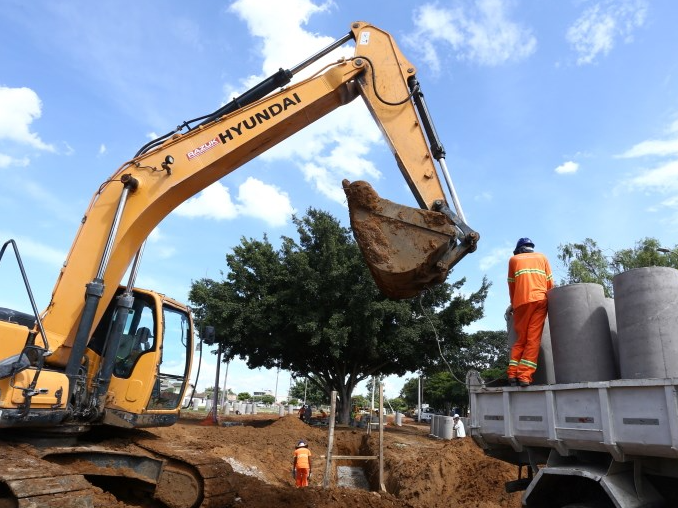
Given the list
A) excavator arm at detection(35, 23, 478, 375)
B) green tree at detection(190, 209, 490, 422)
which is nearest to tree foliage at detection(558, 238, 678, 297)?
green tree at detection(190, 209, 490, 422)

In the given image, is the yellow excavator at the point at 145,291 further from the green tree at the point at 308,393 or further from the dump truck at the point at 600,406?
the green tree at the point at 308,393

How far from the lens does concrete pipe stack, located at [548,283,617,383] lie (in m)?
4.34

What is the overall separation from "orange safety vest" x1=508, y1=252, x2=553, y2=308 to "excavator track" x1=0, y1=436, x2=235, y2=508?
4545mm

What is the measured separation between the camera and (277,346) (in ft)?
76.2

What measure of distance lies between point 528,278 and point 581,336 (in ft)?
2.46

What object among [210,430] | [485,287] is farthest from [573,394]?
[485,287]

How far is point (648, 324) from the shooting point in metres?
3.92

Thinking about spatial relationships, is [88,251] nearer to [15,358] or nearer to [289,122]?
[15,358]

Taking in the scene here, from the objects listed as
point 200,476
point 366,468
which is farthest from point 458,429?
point 200,476

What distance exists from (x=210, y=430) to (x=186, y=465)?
40.2 feet

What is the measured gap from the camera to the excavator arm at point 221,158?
20.3ft

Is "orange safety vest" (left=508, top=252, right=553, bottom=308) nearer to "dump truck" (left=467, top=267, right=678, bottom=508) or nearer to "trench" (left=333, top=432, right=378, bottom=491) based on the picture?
"dump truck" (left=467, top=267, right=678, bottom=508)

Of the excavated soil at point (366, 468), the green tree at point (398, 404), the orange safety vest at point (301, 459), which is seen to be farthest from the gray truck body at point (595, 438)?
the green tree at point (398, 404)

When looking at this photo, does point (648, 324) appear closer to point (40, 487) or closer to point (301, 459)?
point (40, 487)
